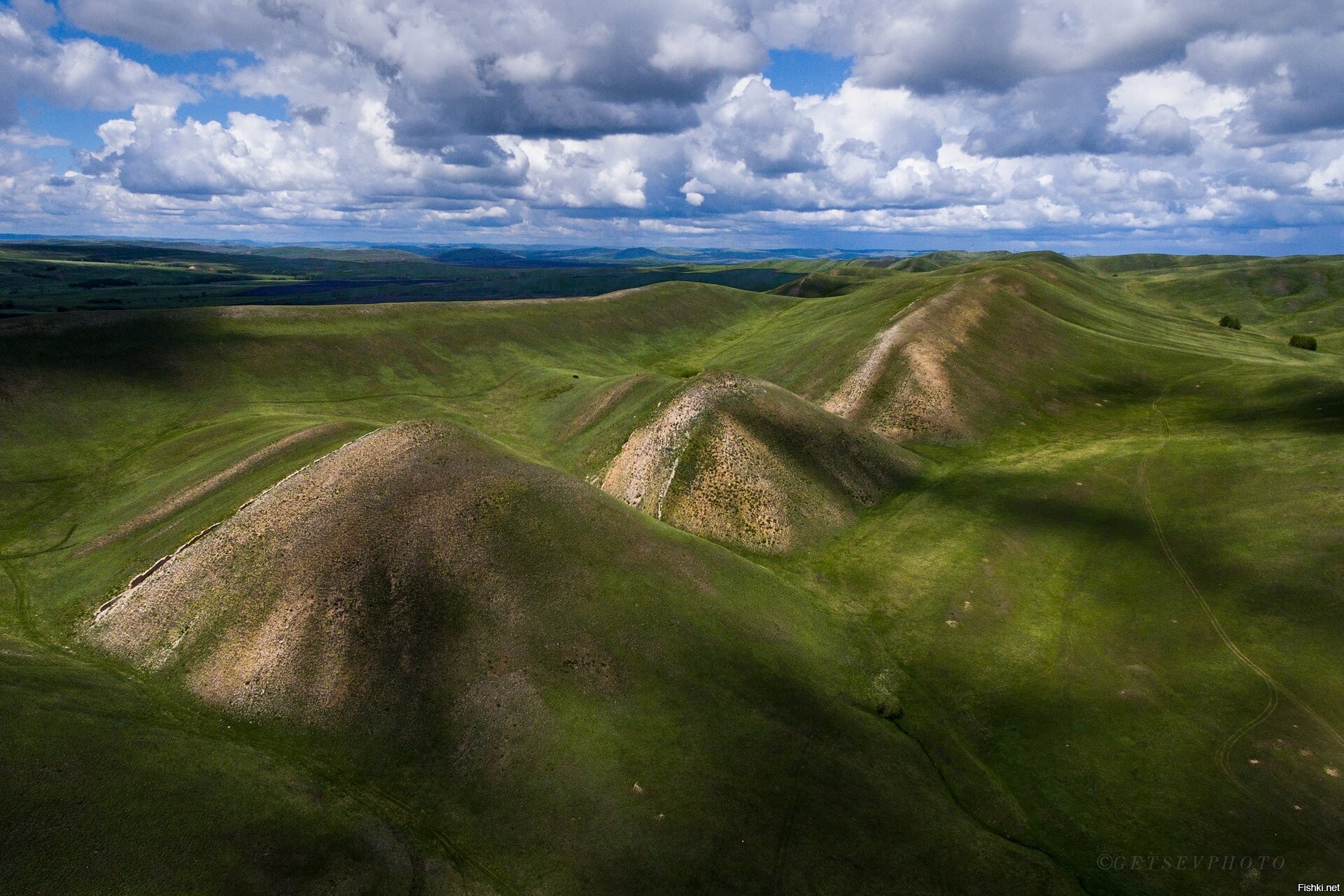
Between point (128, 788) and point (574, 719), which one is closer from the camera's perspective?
point (128, 788)

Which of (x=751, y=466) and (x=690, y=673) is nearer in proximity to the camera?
(x=690, y=673)

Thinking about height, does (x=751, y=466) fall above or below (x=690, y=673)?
above

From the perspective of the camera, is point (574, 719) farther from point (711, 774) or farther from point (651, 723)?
point (711, 774)

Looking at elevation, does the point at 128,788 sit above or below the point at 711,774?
above

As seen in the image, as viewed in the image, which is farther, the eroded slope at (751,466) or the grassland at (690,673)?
the eroded slope at (751,466)

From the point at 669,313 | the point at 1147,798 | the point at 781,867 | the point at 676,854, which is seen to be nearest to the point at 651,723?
the point at 676,854

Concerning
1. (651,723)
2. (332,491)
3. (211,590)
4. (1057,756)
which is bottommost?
(1057,756)

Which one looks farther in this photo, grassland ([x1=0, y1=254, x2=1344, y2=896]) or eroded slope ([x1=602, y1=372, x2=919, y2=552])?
eroded slope ([x1=602, y1=372, x2=919, y2=552])

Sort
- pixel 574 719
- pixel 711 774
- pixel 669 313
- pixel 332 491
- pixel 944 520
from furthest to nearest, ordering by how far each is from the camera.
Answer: pixel 669 313 < pixel 944 520 < pixel 332 491 < pixel 574 719 < pixel 711 774
